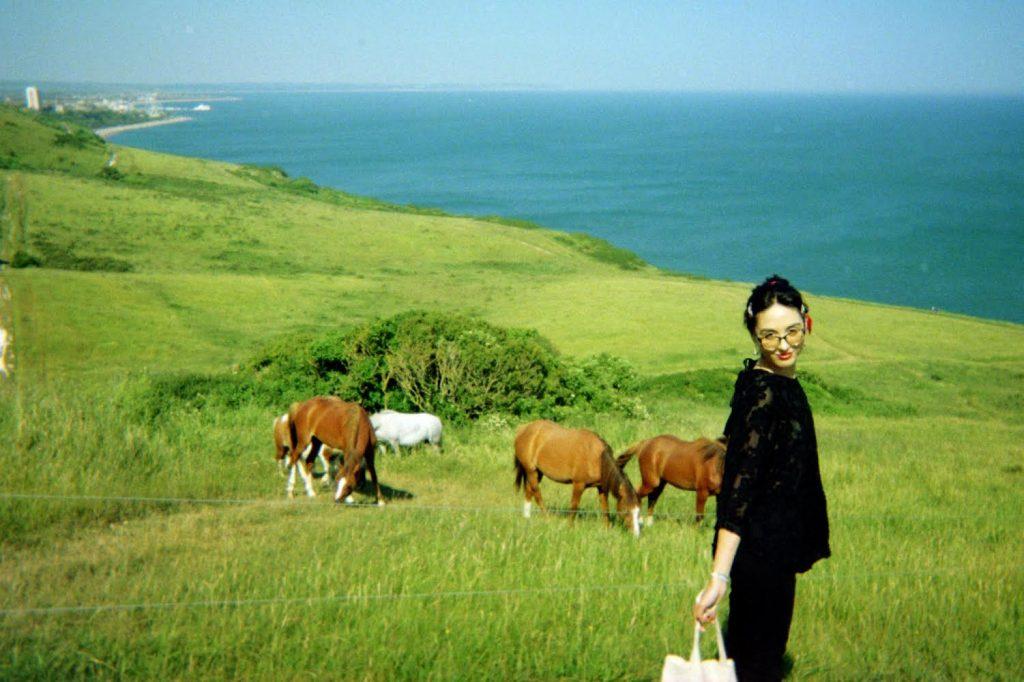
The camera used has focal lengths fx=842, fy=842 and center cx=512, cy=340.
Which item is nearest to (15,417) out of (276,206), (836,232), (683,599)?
(683,599)

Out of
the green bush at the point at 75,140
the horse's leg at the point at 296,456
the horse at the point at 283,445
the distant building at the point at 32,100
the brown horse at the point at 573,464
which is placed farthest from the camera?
the distant building at the point at 32,100

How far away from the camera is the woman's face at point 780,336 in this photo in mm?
3592

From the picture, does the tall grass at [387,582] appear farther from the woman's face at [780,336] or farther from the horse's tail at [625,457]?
the woman's face at [780,336]

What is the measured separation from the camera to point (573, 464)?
940cm

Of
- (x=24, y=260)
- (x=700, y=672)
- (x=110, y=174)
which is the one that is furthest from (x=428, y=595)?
(x=110, y=174)

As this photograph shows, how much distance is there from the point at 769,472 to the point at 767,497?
0.11m

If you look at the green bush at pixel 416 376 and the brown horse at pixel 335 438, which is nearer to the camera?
the brown horse at pixel 335 438

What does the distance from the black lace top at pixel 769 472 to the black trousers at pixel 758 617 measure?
76 mm

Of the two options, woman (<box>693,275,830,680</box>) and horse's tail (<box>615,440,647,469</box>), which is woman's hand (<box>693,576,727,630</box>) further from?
horse's tail (<box>615,440,647,469</box>)

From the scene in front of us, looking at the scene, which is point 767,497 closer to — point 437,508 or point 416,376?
point 437,508

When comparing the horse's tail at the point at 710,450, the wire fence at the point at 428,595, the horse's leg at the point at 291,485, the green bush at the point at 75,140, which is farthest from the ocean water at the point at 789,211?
the wire fence at the point at 428,595

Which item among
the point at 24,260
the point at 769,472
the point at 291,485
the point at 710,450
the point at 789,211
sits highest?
the point at 769,472

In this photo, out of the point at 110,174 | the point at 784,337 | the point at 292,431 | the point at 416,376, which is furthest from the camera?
the point at 110,174

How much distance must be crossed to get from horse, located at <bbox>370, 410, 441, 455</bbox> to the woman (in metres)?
10.2
